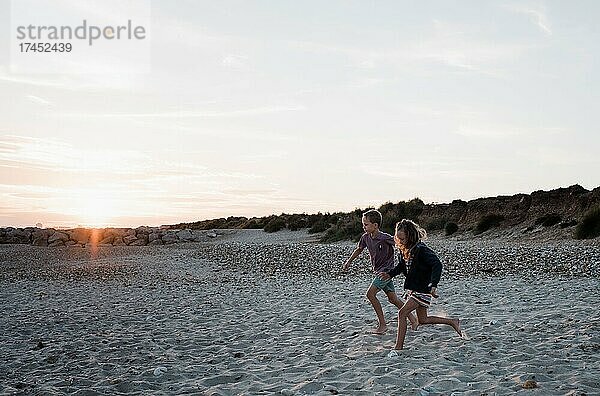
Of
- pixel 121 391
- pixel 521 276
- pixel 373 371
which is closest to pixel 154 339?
pixel 121 391

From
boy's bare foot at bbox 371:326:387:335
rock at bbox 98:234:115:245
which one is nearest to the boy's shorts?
boy's bare foot at bbox 371:326:387:335

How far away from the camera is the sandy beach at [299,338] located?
599 cm

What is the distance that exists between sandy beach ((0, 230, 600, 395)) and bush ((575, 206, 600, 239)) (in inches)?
273

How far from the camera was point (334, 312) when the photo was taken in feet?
32.9

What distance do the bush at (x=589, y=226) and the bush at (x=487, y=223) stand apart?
7.17m

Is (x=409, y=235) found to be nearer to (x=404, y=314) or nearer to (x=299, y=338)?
(x=404, y=314)

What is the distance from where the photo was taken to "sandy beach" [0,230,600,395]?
599cm

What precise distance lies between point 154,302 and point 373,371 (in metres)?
7.25

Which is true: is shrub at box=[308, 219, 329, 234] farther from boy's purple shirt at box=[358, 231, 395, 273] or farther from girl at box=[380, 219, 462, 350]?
girl at box=[380, 219, 462, 350]

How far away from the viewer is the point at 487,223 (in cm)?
3000

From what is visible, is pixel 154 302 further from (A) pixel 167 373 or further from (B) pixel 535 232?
(B) pixel 535 232

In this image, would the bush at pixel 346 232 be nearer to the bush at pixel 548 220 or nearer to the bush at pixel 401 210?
the bush at pixel 401 210

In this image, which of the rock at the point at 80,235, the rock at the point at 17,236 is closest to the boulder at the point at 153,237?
the rock at the point at 80,235

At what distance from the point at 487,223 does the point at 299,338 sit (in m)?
24.0
